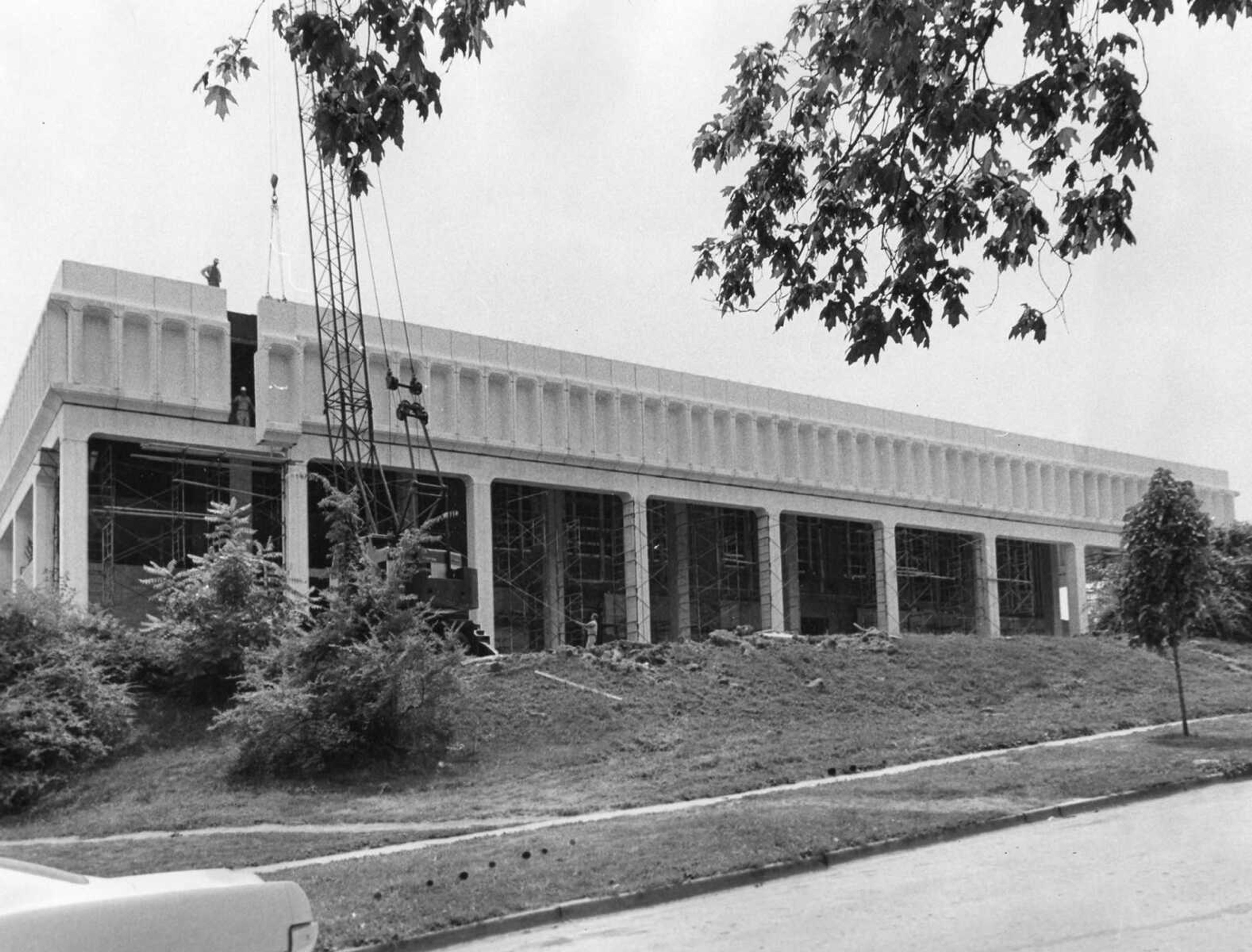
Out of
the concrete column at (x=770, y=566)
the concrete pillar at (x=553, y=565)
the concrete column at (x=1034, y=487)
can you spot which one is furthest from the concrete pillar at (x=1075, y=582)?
the concrete pillar at (x=553, y=565)

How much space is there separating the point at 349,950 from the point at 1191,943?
19.2 feet

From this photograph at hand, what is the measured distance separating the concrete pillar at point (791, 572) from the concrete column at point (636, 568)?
1056cm

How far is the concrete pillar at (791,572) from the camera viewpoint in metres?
59.6

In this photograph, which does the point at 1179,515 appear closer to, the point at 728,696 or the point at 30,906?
the point at 728,696

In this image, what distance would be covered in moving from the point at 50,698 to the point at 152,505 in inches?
713

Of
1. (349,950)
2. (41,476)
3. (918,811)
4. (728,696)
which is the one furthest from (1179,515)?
(41,476)

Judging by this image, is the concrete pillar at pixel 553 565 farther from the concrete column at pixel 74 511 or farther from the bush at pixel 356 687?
the bush at pixel 356 687

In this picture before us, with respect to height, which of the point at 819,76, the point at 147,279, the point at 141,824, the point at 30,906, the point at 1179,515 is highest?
the point at 147,279

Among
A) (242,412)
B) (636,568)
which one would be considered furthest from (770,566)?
(242,412)

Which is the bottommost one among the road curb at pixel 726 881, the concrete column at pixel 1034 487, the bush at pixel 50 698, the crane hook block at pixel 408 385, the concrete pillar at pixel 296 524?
the road curb at pixel 726 881

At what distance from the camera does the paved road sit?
30.3 ft

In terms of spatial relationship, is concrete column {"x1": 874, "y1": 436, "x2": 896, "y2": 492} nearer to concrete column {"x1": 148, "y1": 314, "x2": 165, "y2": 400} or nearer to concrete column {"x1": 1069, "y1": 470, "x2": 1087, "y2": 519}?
concrete column {"x1": 1069, "y1": 470, "x2": 1087, "y2": 519}

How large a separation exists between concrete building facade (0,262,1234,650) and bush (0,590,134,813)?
3.68 meters

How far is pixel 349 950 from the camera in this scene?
1018 cm
